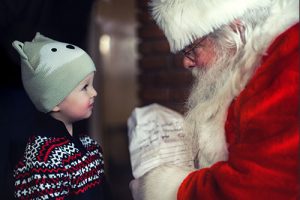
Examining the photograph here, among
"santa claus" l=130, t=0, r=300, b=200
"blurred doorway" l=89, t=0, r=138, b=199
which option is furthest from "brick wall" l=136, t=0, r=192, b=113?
"santa claus" l=130, t=0, r=300, b=200

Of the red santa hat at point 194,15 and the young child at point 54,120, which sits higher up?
the red santa hat at point 194,15

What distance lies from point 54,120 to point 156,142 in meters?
0.22

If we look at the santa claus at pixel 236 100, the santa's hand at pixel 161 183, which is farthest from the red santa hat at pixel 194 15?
the santa's hand at pixel 161 183

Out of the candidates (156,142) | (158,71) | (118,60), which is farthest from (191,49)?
(118,60)

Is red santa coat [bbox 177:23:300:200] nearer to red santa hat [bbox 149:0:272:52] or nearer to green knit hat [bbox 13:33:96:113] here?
red santa hat [bbox 149:0:272:52]

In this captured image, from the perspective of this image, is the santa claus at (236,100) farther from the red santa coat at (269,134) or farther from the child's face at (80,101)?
the child's face at (80,101)

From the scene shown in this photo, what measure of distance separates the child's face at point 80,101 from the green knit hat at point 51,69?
1cm

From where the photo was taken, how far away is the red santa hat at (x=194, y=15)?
69 cm

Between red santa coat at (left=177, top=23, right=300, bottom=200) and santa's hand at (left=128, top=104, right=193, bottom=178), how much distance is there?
0.17 metres

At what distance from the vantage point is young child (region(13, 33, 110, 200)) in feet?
2.26

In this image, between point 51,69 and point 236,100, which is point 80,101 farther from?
point 236,100

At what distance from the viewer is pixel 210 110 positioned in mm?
737

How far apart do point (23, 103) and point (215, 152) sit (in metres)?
0.37

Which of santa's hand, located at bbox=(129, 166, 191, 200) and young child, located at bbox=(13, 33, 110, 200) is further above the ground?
young child, located at bbox=(13, 33, 110, 200)
